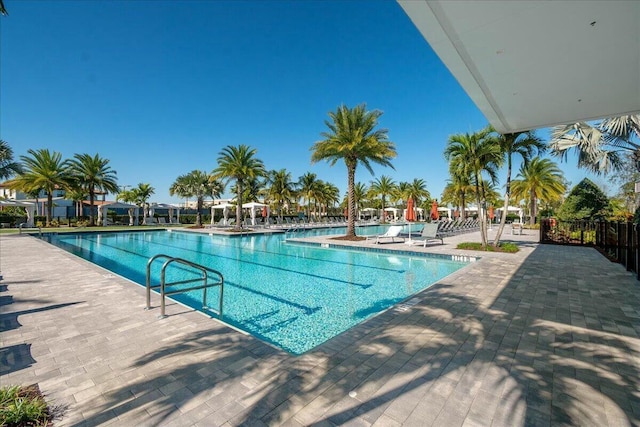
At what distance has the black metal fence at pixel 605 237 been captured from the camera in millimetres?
7356

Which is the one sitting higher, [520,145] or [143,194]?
[520,145]

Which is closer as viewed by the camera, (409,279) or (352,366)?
(352,366)

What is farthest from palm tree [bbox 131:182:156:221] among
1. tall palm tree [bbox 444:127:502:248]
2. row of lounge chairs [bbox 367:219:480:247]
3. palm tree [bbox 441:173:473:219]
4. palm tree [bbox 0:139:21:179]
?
tall palm tree [bbox 444:127:502:248]

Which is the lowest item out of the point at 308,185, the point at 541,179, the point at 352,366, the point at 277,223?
the point at 352,366

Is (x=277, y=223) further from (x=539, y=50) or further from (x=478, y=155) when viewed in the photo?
(x=539, y=50)

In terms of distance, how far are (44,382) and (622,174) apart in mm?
25950

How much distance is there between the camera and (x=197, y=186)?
1289 inches

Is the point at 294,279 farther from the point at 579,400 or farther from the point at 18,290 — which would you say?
the point at 579,400

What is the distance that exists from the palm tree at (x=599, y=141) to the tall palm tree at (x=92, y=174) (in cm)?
3631

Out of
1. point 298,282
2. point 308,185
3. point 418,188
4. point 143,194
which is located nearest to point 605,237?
point 298,282

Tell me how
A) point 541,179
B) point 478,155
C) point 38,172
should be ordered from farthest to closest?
point 541,179
point 38,172
point 478,155

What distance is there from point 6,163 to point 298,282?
Result: 2619cm

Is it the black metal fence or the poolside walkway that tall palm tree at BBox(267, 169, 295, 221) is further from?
the poolside walkway

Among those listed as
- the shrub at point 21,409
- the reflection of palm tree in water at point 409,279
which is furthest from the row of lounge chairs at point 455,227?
the shrub at point 21,409
